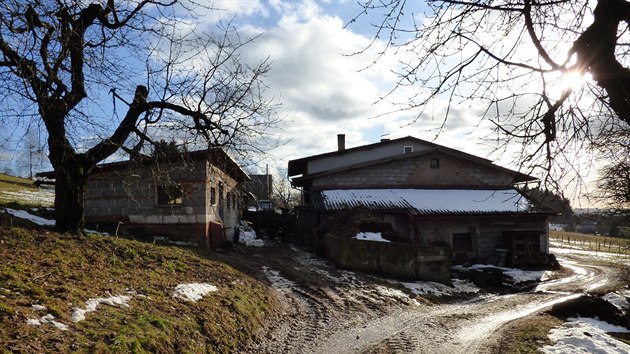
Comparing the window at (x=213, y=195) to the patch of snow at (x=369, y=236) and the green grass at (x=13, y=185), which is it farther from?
the green grass at (x=13, y=185)

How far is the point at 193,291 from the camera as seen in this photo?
25.4 feet

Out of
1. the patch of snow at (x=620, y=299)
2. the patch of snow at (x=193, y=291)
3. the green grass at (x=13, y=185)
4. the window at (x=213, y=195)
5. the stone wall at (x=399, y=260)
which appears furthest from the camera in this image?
the green grass at (x=13, y=185)

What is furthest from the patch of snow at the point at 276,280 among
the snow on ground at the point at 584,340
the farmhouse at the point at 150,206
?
the snow on ground at the point at 584,340

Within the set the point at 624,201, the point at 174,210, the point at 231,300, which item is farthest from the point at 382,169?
the point at 231,300

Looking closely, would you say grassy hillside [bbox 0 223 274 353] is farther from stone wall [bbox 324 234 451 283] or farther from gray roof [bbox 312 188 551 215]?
gray roof [bbox 312 188 551 215]

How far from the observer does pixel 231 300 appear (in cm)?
796

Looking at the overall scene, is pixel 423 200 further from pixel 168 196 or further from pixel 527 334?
pixel 527 334

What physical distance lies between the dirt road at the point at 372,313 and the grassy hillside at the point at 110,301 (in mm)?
A: 822

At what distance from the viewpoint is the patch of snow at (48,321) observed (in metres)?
4.44

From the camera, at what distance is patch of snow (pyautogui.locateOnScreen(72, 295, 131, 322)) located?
16.3ft

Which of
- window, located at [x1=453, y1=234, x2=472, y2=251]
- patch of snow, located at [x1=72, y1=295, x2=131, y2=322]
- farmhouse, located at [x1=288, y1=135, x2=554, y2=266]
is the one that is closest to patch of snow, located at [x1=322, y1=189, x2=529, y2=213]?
farmhouse, located at [x1=288, y1=135, x2=554, y2=266]

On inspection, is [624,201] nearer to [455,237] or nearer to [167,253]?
[455,237]

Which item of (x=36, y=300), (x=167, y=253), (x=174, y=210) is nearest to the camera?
(x=36, y=300)

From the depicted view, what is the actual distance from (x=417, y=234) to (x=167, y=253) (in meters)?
13.5
